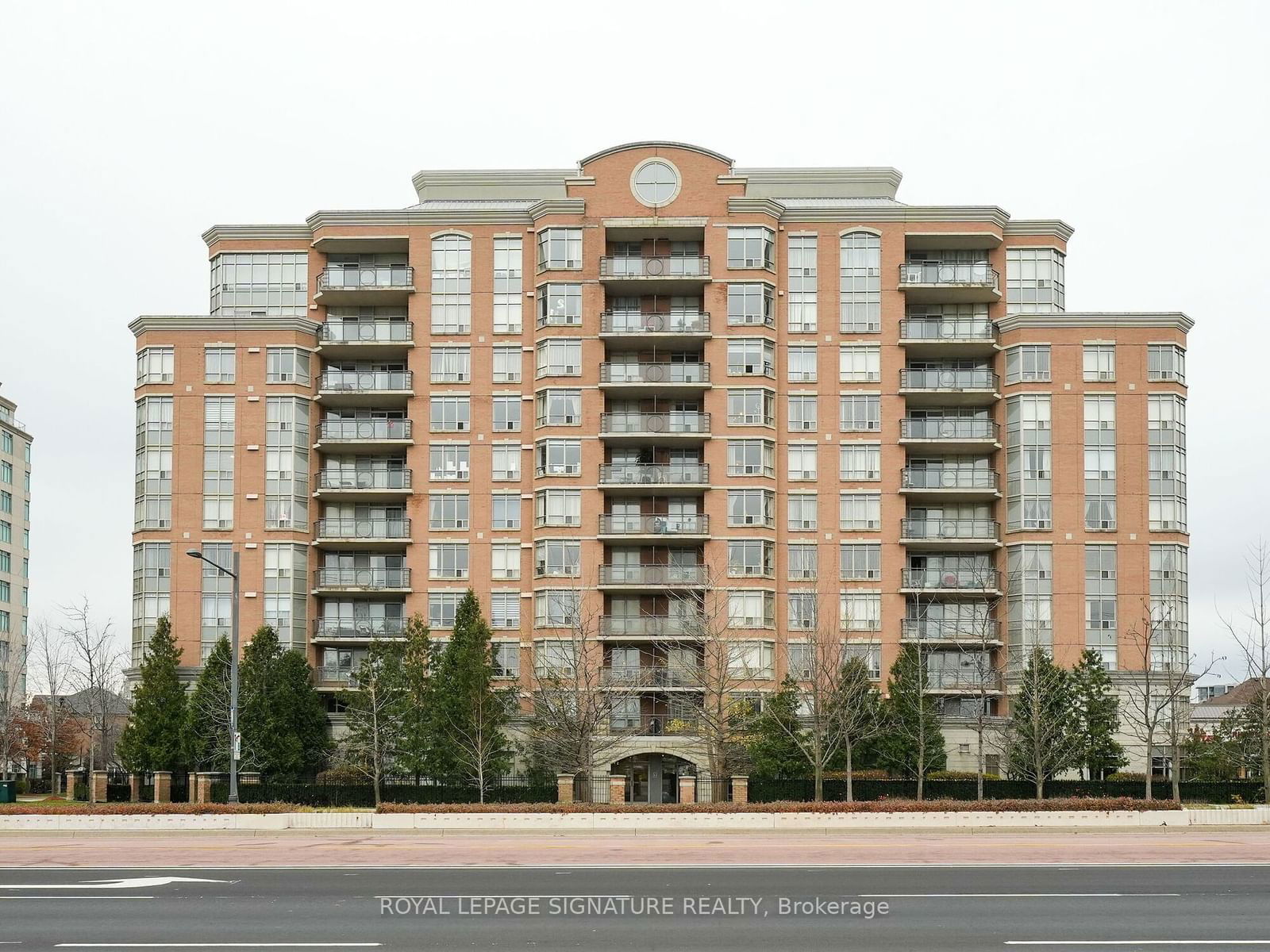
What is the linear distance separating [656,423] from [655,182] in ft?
39.7

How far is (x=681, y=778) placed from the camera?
5075 centimetres

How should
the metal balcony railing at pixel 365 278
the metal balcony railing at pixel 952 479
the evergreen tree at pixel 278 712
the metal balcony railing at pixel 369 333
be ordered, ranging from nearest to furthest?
the evergreen tree at pixel 278 712 < the metal balcony railing at pixel 952 479 < the metal balcony railing at pixel 369 333 < the metal balcony railing at pixel 365 278

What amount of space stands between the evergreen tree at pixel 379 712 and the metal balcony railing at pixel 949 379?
92.3 ft

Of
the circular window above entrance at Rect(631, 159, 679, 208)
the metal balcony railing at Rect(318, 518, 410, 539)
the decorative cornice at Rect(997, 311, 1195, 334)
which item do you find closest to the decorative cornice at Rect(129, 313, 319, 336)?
the metal balcony railing at Rect(318, 518, 410, 539)

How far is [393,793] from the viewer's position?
55.2 m

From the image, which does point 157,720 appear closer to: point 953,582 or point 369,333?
point 369,333

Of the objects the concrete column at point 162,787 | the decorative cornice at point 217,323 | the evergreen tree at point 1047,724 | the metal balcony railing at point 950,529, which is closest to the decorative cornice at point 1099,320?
the metal balcony railing at point 950,529

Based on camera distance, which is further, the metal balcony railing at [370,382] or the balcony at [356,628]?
the metal balcony railing at [370,382]

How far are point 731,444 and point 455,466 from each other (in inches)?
537

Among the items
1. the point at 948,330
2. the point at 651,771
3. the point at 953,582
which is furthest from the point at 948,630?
the point at 651,771

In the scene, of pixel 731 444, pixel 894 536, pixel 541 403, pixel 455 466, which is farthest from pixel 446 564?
pixel 894 536

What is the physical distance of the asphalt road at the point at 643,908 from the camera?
20.3 meters

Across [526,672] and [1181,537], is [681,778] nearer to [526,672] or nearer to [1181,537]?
[526,672]

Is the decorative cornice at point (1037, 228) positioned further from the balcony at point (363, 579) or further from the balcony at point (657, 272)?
the balcony at point (363, 579)
